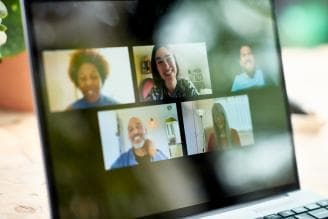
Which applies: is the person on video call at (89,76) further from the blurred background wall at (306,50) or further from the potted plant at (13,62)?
the blurred background wall at (306,50)

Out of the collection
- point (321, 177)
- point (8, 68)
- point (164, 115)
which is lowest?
point (321, 177)

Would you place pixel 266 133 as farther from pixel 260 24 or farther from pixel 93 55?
pixel 93 55

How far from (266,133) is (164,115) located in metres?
0.15

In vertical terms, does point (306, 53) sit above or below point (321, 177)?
above

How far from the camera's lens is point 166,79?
0.47m

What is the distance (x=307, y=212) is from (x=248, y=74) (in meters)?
0.19

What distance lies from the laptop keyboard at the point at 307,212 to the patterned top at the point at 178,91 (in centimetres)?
17

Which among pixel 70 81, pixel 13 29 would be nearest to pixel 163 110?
pixel 70 81

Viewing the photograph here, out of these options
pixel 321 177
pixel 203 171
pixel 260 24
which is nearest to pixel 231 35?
pixel 260 24

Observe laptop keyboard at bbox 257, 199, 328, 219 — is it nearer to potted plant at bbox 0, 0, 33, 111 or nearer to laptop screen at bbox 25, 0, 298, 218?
laptop screen at bbox 25, 0, 298, 218

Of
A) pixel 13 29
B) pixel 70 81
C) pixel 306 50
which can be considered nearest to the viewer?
pixel 70 81

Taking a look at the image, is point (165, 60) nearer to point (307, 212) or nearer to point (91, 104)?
point (91, 104)

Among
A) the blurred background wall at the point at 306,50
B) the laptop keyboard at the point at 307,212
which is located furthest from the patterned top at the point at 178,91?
the blurred background wall at the point at 306,50

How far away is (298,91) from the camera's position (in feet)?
2.98
